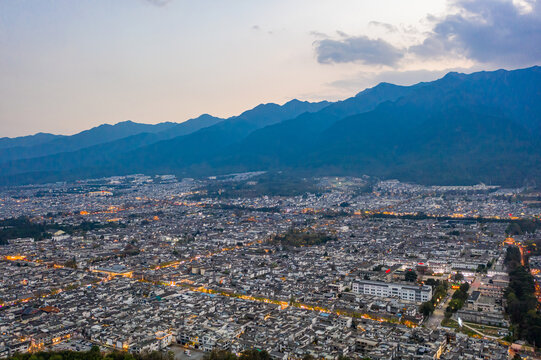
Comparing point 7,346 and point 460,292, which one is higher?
point 7,346

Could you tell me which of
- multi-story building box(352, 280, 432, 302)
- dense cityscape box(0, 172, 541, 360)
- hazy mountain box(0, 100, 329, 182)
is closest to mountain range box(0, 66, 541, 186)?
hazy mountain box(0, 100, 329, 182)

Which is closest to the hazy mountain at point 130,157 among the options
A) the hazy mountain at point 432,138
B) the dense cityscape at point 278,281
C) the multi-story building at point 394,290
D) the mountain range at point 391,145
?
the mountain range at point 391,145

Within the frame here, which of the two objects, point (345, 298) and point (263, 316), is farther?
point (345, 298)

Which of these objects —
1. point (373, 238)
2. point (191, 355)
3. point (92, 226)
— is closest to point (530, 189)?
point (373, 238)

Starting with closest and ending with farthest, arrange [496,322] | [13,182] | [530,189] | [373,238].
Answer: [496,322]
[373,238]
[530,189]
[13,182]

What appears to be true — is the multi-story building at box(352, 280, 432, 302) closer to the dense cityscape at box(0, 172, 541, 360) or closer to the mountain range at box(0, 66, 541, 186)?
the dense cityscape at box(0, 172, 541, 360)

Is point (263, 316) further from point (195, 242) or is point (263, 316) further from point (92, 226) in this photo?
point (92, 226)

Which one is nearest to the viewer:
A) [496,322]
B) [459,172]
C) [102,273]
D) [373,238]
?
[496,322]
